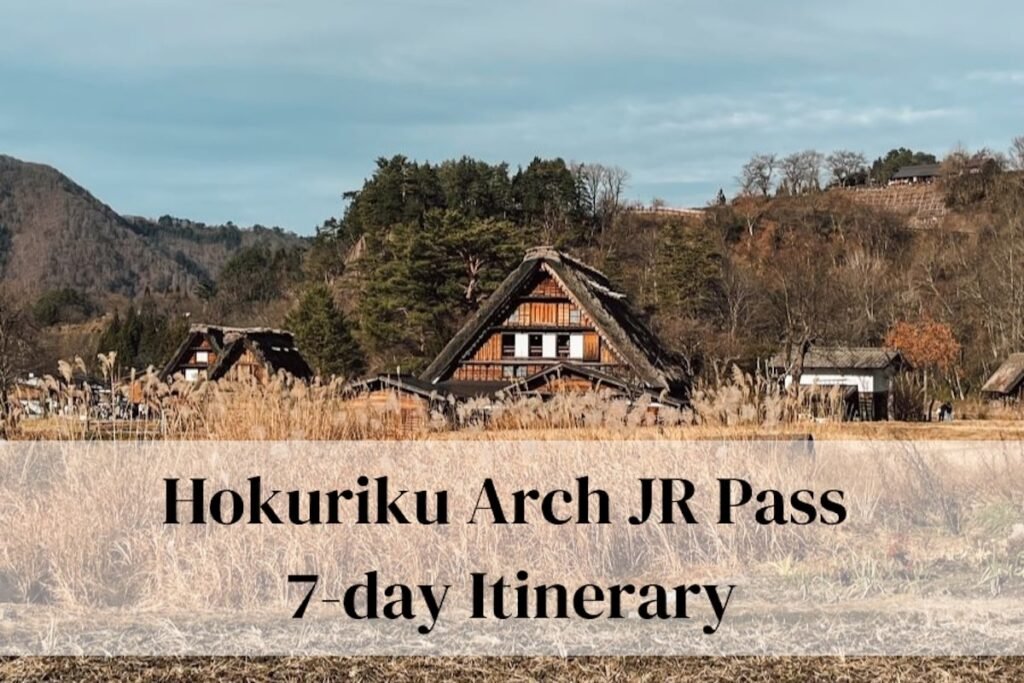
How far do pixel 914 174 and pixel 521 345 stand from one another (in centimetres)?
9527

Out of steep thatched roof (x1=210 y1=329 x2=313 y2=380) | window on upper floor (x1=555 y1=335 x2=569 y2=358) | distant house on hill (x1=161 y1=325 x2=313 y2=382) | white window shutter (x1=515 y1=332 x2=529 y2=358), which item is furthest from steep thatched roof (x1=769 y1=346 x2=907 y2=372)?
distant house on hill (x1=161 y1=325 x2=313 y2=382)

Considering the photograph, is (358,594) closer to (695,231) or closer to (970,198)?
(695,231)

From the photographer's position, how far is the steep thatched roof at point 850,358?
45156 millimetres

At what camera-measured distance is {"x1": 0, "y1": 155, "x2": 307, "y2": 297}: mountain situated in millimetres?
146625

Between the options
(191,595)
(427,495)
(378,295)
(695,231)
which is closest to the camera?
(191,595)

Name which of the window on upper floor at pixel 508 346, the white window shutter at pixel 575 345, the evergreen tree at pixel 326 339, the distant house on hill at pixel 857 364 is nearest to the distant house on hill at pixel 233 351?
the evergreen tree at pixel 326 339

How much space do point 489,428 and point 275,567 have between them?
Result: 2439 millimetres

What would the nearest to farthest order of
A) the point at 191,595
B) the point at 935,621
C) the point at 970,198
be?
1. the point at 935,621
2. the point at 191,595
3. the point at 970,198

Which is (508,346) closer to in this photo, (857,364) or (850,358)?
(857,364)

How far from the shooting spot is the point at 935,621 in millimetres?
5043

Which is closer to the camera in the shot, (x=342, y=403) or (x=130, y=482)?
(x=130, y=482)

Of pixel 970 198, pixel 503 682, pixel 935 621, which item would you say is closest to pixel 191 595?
pixel 503 682

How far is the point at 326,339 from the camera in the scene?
155 feet

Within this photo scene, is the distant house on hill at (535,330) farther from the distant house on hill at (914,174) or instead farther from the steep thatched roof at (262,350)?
the distant house on hill at (914,174)
